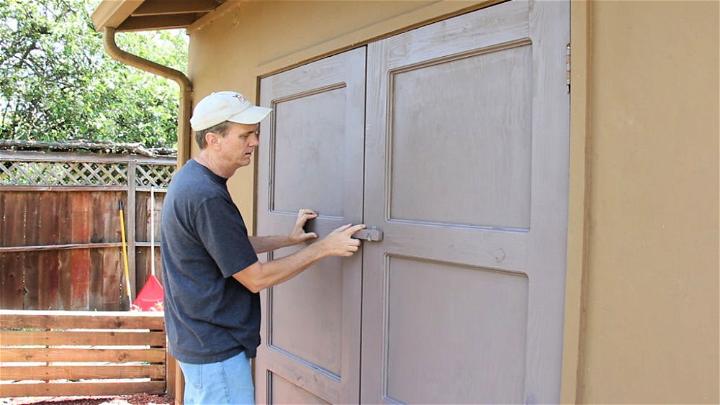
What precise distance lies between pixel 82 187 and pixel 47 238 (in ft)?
2.48

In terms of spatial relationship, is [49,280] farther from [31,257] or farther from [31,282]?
[31,257]

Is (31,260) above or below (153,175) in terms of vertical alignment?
below

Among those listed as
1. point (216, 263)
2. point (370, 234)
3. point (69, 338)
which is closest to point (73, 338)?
point (69, 338)

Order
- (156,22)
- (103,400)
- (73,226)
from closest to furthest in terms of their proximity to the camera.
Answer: (156,22), (103,400), (73,226)

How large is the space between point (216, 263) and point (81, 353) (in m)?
3.49

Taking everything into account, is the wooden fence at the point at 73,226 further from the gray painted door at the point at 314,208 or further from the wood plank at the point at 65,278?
the gray painted door at the point at 314,208

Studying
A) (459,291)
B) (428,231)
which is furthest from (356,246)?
(459,291)

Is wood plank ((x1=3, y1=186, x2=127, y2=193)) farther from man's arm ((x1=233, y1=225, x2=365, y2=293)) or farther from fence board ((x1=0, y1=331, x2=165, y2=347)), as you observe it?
man's arm ((x1=233, y1=225, x2=365, y2=293))

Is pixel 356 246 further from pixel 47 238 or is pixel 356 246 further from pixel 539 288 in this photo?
pixel 47 238

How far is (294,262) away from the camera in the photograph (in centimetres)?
211

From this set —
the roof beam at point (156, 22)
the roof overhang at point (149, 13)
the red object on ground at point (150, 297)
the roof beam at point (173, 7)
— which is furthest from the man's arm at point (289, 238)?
the red object on ground at point (150, 297)

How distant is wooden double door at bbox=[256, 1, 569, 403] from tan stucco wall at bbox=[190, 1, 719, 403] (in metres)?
0.07

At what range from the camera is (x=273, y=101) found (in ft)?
9.63

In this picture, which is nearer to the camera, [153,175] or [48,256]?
[48,256]
